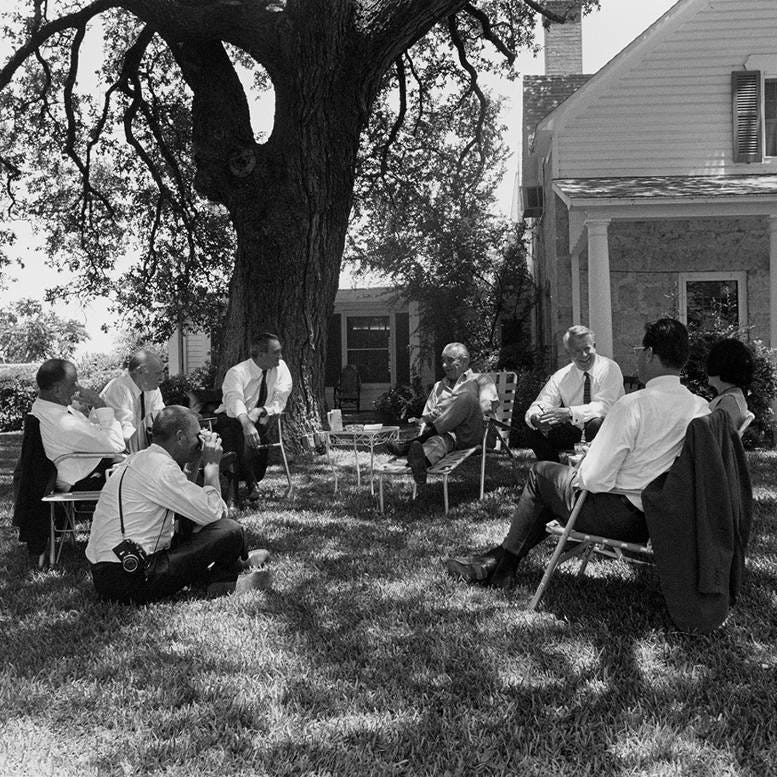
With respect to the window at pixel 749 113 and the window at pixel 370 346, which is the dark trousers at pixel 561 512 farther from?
the window at pixel 370 346

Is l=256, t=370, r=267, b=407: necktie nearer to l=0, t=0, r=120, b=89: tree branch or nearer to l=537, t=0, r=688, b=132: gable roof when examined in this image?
l=0, t=0, r=120, b=89: tree branch

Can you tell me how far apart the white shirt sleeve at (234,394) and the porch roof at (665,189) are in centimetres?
601

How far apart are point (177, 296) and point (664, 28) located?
10.7 metres

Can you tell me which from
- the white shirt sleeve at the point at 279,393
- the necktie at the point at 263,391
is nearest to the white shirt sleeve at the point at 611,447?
the white shirt sleeve at the point at 279,393

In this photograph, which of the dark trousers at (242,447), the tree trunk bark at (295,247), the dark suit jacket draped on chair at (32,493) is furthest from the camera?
the tree trunk bark at (295,247)

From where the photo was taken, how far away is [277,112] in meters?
10.7

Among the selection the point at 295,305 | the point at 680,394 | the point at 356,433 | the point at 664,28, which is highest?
the point at 664,28

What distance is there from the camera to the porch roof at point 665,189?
1148 cm

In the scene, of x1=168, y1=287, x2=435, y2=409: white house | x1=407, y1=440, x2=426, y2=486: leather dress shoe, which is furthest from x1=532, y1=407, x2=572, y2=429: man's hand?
x1=168, y1=287, x2=435, y2=409: white house

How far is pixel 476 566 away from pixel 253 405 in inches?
158

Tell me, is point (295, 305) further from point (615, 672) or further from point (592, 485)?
point (615, 672)

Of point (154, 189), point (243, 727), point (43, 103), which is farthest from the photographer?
point (154, 189)

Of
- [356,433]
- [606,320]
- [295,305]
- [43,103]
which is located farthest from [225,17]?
[43,103]

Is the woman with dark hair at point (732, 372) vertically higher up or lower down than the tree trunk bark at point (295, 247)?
lower down
